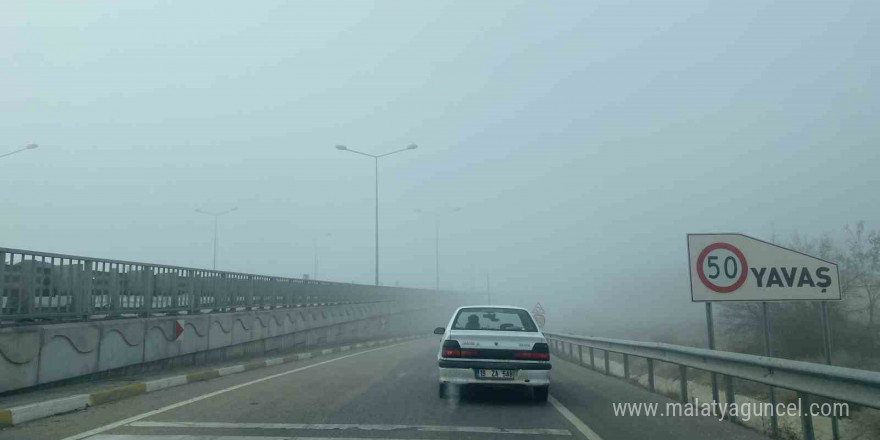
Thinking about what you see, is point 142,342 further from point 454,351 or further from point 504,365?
point 504,365

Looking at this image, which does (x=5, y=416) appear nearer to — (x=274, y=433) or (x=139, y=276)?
(x=274, y=433)

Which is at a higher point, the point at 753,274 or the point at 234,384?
the point at 753,274

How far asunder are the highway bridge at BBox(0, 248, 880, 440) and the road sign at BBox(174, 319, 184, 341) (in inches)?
1.7

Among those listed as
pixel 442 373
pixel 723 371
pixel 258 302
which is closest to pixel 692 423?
pixel 723 371

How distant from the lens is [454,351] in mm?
9617

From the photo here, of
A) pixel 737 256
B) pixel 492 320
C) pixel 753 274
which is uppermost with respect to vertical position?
pixel 737 256

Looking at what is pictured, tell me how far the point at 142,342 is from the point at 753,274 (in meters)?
11.0

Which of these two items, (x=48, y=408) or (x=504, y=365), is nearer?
(x=48, y=408)

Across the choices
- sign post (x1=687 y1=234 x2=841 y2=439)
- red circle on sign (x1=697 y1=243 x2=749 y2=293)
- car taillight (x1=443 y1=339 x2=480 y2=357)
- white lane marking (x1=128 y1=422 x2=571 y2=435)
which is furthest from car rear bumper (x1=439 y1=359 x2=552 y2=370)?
red circle on sign (x1=697 y1=243 x2=749 y2=293)

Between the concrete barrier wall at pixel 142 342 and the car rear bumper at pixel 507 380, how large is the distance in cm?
607

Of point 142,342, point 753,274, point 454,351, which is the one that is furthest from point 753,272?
point 142,342

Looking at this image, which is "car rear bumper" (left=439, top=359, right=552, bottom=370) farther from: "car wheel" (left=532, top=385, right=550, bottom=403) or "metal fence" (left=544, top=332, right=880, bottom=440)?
"metal fence" (left=544, top=332, right=880, bottom=440)

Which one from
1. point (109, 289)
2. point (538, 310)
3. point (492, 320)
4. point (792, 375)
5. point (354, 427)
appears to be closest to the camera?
point (792, 375)

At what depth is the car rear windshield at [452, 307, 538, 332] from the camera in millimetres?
10828
